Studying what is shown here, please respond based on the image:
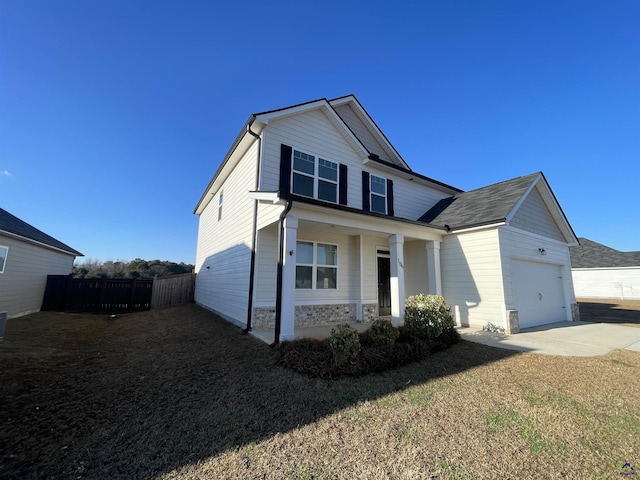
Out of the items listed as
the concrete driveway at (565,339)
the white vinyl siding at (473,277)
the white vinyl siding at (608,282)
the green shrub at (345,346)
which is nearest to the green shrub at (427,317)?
the concrete driveway at (565,339)

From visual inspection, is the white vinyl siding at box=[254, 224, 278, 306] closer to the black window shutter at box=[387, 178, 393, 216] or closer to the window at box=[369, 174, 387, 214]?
the window at box=[369, 174, 387, 214]

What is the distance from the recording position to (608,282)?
2428 cm

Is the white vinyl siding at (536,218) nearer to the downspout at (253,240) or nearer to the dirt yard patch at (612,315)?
the dirt yard patch at (612,315)

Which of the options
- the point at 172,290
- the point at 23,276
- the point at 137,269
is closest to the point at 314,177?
the point at 172,290

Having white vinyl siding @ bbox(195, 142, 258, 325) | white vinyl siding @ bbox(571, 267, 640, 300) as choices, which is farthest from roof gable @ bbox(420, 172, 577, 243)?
white vinyl siding @ bbox(571, 267, 640, 300)

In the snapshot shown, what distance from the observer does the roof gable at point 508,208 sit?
9.03 m

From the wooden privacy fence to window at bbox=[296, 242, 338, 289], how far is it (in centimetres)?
942

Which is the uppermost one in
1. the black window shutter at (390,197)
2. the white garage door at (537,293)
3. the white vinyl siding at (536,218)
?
the black window shutter at (390,197)

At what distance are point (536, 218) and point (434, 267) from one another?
5.04 metres

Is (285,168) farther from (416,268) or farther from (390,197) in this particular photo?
(416,268)

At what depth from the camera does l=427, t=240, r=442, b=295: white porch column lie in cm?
922

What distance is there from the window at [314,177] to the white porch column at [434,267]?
3.92m

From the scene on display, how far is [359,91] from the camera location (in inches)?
472

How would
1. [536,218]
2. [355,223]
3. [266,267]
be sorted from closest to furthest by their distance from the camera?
[355,223], [266,267], [536,218]
